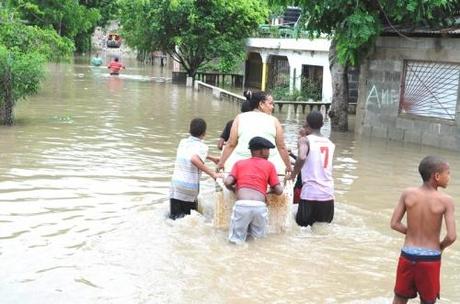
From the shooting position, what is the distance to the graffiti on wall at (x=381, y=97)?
1731 centimetres

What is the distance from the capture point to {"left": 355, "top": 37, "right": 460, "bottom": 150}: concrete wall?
52.2 feet

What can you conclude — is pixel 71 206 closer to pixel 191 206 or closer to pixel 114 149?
pixel 191 206

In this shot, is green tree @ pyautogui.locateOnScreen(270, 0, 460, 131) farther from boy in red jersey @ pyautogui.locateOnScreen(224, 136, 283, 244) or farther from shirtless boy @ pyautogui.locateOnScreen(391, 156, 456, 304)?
shirtless boy @ pyautogui.locateOnScreen(391, 156, 456, 304)

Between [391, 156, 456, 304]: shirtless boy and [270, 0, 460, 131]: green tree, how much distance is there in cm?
1066

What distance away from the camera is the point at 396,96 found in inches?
679

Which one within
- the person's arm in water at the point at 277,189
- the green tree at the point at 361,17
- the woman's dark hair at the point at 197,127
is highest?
the green tree at the point at 361,17

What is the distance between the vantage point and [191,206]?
8.07 meters

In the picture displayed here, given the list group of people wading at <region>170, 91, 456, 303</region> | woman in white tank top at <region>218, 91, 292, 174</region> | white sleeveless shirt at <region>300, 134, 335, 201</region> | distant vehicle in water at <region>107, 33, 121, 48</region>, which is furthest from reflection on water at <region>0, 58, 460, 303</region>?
distant vehicle in water at <region>107, 33, 121, 48</region>

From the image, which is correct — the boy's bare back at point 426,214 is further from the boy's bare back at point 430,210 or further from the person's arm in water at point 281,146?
the person's arm in water at point 281,146

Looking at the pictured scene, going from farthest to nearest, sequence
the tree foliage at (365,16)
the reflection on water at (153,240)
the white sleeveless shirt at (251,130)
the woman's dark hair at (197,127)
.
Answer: the tree foliage at (365,16) < the woman's dark hair at (197,127) < the white sleeveless shirt at (251,130) < the reflection on water at (153,240)

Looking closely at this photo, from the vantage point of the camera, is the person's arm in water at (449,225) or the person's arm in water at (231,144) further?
the person's arm in water at (231,144)

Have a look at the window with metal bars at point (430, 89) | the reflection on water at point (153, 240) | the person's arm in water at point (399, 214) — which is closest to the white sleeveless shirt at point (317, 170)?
the reflection on water at point (153, 240)

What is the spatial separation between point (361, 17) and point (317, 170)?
9.13 meters

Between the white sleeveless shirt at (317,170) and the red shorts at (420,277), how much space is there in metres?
2.63
